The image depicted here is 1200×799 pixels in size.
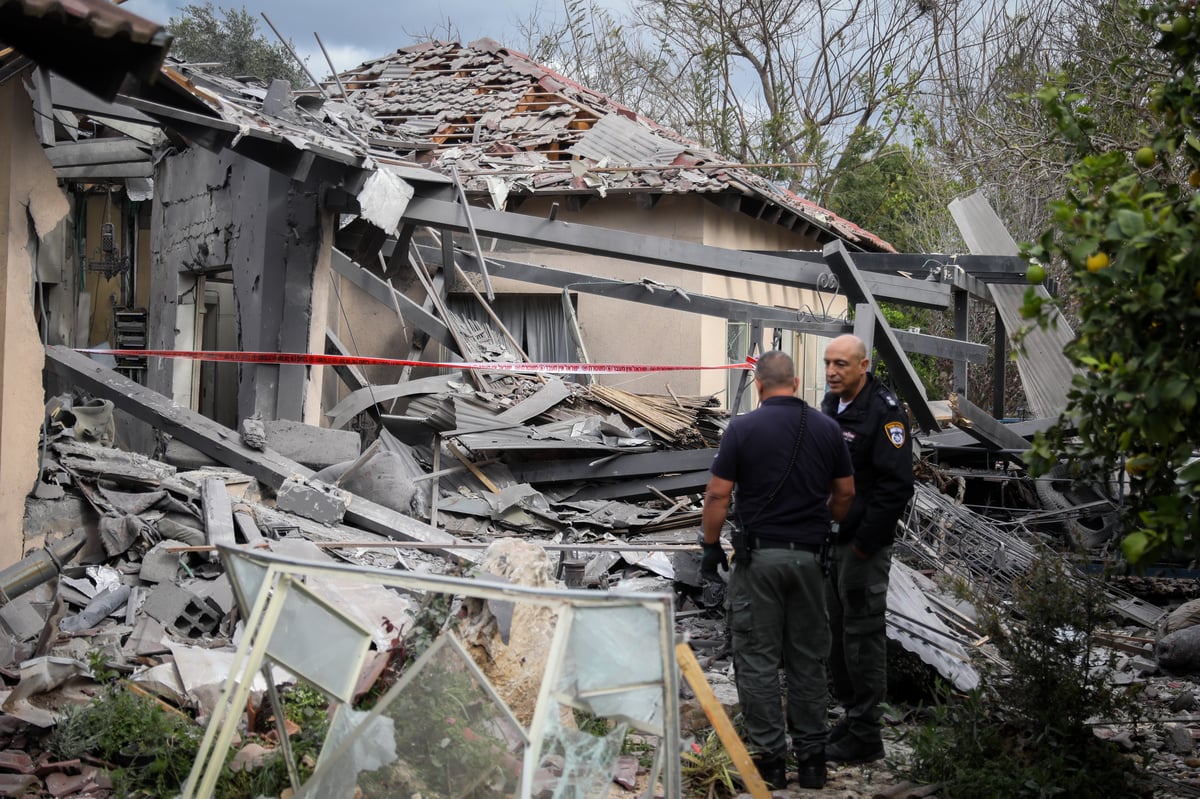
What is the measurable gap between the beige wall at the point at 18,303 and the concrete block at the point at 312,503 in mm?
1787

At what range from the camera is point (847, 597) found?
5191 mm

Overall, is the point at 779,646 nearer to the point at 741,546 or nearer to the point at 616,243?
the point at 741,546

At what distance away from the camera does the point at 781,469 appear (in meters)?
4.73

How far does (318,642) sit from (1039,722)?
122 inches

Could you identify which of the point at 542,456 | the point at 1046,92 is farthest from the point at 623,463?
the point at 1046,92

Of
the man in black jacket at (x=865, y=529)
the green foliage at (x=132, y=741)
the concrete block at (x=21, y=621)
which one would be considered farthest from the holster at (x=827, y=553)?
the concrete block at (x=21, y=621)

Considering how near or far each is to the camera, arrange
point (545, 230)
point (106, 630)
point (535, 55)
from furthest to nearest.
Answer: point (535, 55), point (545, 230), point (106, 630)

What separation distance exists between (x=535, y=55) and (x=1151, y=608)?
2554 cm

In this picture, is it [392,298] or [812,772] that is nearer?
[812,772]

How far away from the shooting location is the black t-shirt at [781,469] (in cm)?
472

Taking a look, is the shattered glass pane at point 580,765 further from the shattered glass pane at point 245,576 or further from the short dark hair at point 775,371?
the short dark hair at point 775,371

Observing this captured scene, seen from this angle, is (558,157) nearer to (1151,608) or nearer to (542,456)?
(542,456)

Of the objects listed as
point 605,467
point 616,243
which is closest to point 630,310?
point 605,467

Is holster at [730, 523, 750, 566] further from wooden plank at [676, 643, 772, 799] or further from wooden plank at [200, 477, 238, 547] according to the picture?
wooden plank at [200, 477, 238, 547]
